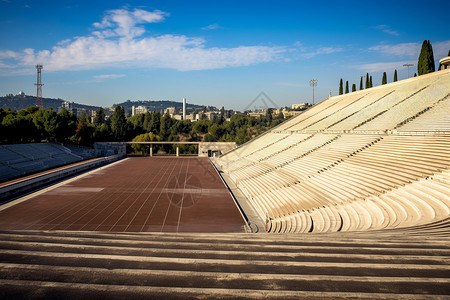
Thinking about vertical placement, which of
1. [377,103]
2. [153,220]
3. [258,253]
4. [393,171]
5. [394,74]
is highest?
[394,74]

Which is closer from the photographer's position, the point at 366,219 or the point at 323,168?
the point at 366,219

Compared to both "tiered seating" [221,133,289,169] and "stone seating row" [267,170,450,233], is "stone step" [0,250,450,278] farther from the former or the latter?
"tiered seating" [221,133,289,169]

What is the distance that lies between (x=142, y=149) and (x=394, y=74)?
41.2m

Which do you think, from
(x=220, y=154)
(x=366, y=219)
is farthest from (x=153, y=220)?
(x=220, y=154)

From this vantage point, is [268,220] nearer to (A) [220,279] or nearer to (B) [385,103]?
(A) [220,279]

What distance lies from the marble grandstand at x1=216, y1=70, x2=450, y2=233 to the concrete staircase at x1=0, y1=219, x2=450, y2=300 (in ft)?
12.7

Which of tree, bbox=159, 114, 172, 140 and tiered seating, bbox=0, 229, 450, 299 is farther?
tree, bbox=159, 114, 172, 140

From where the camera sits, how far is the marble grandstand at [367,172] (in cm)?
945

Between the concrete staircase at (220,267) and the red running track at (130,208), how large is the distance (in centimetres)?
585

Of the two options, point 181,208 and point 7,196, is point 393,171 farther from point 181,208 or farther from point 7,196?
point 7,196

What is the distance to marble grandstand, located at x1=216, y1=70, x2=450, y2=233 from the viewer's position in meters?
9.45

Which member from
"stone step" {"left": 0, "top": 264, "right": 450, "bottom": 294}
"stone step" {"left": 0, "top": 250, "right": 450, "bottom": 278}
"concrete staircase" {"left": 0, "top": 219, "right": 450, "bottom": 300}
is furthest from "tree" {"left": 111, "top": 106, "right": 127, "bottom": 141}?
"stone step" {"left": 0, "top": 264, "right": 450, "bottom": 294}

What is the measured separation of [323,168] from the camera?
1630 cm

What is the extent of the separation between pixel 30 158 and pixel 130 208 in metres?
18.4
